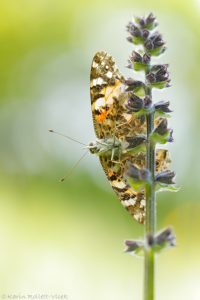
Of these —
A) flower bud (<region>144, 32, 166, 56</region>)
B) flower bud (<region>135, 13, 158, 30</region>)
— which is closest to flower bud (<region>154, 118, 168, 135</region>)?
flower bud (<region>144, 32, 166, 56</region>)

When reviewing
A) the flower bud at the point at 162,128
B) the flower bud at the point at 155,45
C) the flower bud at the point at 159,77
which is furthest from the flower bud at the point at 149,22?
the flower bud at the point at 162,128

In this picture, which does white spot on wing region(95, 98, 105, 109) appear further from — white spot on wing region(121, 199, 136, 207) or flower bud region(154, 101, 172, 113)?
flower bud region(154, 101, 172, 113)

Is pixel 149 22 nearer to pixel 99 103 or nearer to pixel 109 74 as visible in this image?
pixel 109 74

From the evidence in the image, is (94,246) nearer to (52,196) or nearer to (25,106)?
(52,196)

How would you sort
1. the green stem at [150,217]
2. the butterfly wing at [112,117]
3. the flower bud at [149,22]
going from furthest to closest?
1. the butterfly wing at [112,117]
2. the flower bud at [149,22]
3. the green stem at [150,217]

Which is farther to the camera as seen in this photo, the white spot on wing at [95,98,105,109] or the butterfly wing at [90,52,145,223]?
the white spot on wing at [95,98,105,109]

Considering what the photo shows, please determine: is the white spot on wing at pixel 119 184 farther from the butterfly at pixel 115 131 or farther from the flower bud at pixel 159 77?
the flower bud at pixel 159 77

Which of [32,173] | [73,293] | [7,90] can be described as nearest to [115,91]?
[73,293]
